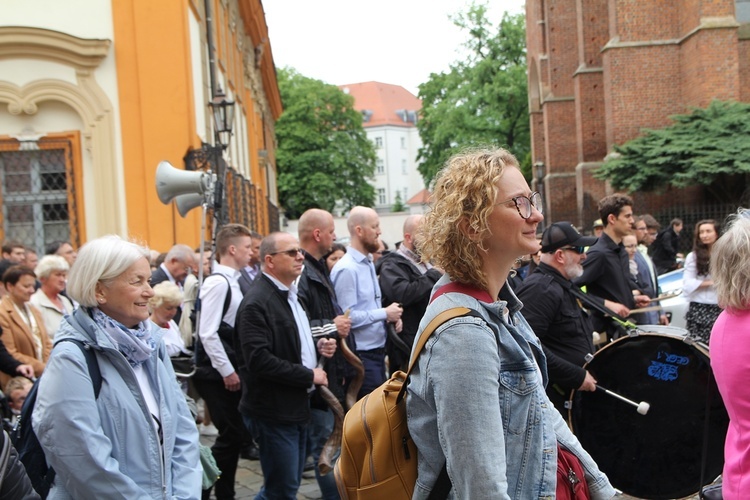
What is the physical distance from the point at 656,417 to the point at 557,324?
0.96 meters

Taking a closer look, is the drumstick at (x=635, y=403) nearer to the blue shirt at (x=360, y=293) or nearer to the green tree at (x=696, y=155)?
the blue shirt at (x=360, y=293)

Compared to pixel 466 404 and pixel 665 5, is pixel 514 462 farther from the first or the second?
pixel 665 5

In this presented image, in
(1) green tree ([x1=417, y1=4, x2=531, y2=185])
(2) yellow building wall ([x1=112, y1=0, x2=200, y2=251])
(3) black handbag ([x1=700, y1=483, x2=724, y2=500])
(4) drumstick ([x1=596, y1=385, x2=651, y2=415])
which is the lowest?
(4) drumstick ([x1=596, y1=385, x2=651, y2=415])

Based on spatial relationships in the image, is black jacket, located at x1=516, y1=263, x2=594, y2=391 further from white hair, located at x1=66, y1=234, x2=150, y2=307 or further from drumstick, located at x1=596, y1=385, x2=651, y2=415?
white hair, located at x1=66, y1=234, x2=150, y2=307

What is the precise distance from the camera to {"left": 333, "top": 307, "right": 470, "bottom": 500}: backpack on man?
228 centimetres

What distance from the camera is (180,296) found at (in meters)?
6.63

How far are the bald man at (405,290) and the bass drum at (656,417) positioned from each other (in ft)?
5.44

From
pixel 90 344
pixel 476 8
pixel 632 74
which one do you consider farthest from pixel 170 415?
pixel 476 8

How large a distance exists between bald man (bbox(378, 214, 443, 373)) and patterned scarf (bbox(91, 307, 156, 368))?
3425 mm

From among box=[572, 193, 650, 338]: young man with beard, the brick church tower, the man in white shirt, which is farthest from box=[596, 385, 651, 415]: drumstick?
the brick church tower

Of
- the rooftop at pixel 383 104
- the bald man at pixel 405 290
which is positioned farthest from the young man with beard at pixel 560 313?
the rooftop at pixel 383 104

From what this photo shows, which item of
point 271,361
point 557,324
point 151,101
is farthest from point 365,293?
point 151,101

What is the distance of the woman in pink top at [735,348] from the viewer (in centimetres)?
326

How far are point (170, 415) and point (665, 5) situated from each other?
2555 centimetres
